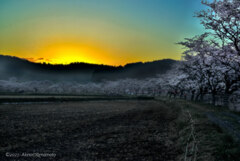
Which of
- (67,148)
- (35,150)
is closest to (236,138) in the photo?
(67,148)

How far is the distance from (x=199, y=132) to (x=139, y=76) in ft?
604

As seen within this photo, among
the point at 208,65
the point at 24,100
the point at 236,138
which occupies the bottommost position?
the point at 24,100

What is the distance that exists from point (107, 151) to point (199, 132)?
6040 mm

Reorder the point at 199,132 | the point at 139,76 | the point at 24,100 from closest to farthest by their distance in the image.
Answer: the point at 199,132 → the point at 24,100 → the point at 139,76

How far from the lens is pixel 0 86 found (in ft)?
301

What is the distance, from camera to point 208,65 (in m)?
30.2

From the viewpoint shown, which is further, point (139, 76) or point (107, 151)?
point (139, 76)

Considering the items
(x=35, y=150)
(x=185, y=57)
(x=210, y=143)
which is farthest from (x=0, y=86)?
(x=210, y=143)

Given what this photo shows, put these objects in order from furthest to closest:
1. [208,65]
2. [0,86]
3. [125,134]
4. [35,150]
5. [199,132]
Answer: [0,86]
[208,65]
[125,134]
[199,132]
[35,150]

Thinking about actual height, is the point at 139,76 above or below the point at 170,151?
above

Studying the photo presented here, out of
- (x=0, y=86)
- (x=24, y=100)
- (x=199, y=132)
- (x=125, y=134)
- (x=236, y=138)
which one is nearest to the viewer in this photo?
(x=236, y=138)

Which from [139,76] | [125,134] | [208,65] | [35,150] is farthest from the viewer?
[139,76]

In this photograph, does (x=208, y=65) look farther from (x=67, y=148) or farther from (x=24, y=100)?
(x=24, y=100)

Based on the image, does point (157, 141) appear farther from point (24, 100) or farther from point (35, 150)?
point (24, 100)
